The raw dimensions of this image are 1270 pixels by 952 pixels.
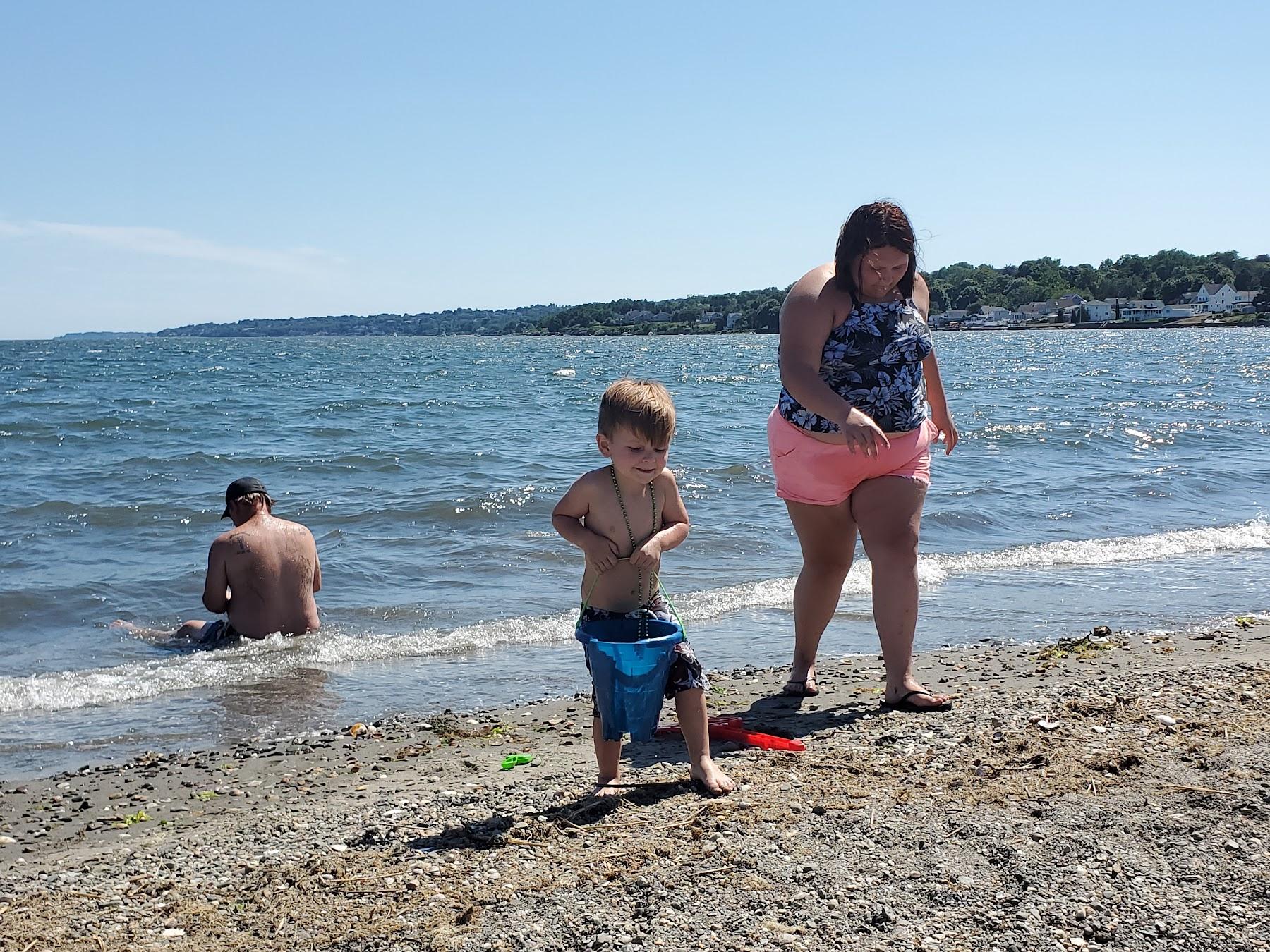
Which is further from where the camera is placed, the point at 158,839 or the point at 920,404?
the point at 920,404

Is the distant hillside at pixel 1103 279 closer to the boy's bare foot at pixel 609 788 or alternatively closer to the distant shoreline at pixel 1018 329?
the distant shoreline at pixel 1018 329

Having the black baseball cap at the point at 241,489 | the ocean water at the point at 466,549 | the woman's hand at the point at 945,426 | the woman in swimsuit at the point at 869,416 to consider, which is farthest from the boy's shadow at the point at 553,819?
the black baseball cap at the point at 241,489

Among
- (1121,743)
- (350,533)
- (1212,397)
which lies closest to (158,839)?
(1121,743)

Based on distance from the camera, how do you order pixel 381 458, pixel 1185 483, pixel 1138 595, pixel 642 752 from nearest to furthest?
pixel 642 752, pixel 1138 595, pixel 1185 483, pixel 381 458

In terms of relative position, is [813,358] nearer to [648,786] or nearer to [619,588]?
[619,588]

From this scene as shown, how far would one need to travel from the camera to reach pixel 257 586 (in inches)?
282

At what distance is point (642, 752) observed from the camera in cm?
425

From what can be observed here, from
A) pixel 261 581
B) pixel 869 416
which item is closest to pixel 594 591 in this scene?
pixel 869 416

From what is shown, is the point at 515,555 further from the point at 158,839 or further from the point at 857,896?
the point at 857,896

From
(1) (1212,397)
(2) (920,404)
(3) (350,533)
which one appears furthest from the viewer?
(1) (1212,397)

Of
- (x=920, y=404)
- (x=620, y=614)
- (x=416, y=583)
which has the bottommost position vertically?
(x=416, y=583)

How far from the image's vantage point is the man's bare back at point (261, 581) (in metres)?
7.18

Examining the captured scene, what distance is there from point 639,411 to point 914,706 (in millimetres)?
1910

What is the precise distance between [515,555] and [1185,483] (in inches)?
314
